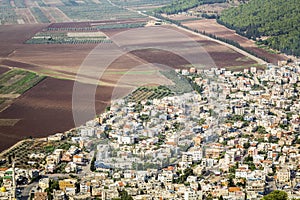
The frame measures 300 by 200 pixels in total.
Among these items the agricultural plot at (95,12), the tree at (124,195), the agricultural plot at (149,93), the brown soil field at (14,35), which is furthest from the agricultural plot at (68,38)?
the tree at (124,195)

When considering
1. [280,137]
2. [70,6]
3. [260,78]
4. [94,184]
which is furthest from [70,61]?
[70,6]

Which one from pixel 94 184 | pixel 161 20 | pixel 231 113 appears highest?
→ pixel 161 20

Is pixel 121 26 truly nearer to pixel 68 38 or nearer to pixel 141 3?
pixel 68 38

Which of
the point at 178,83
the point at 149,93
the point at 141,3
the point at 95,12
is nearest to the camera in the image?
the point at 149,93

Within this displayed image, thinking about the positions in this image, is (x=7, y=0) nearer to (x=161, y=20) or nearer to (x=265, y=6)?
(x=161, y=20)

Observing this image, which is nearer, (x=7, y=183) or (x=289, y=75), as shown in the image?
(x=7, y=183)

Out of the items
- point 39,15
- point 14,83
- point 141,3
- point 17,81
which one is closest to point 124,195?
point 14,83

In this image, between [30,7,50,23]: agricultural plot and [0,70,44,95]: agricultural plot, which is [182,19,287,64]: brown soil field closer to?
[30,7,50,23]: agricultural plot
